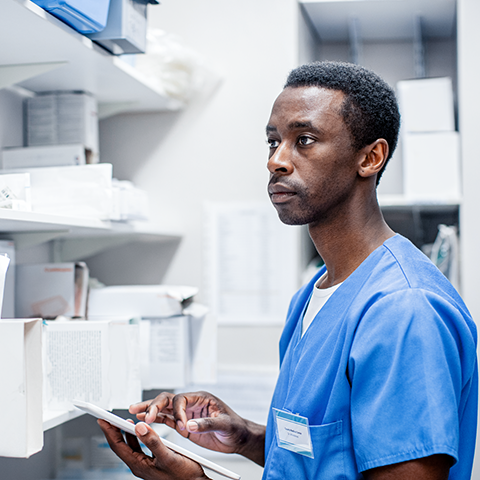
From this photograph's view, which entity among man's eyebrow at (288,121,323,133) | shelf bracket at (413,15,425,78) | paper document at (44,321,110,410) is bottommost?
paper document at (44,321,110,410)

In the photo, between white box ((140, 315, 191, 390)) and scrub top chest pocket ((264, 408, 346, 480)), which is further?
white box ((140, 315, 191, 390))

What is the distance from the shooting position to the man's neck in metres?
0.99

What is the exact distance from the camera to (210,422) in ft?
3.67

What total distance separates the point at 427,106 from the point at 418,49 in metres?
0.31

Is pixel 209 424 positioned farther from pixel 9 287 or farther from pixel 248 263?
pixel 248 263

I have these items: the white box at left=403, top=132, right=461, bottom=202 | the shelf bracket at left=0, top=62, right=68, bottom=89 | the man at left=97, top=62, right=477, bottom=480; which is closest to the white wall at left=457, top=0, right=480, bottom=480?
the white box at left=403, top=132, right=461, bottom=202

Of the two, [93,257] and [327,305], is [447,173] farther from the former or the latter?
[93,257]

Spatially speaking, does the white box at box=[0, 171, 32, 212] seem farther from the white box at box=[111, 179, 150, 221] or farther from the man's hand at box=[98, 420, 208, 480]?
the man's hand at box=[98, 420, 208, 480]

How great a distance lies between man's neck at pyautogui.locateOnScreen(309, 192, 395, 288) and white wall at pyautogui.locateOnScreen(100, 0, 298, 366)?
822 millimetres

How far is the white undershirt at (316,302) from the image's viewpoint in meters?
1.04

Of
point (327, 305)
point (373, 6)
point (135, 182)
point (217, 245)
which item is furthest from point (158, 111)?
point (327, 305)

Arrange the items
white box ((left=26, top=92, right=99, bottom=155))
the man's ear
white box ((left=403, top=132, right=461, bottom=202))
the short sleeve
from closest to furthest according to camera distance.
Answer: the short sleeve, the man's ear, white box ((left=26, top=92, right=99, bottom=155)), white box ((left=403, top=132, right=461, bottom=202))

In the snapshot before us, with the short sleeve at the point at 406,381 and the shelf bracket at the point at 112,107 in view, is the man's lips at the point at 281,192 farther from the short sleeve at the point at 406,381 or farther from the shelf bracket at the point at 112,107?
the shelf bracket at the point at 112,107

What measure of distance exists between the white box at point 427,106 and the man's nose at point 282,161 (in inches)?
36.3
